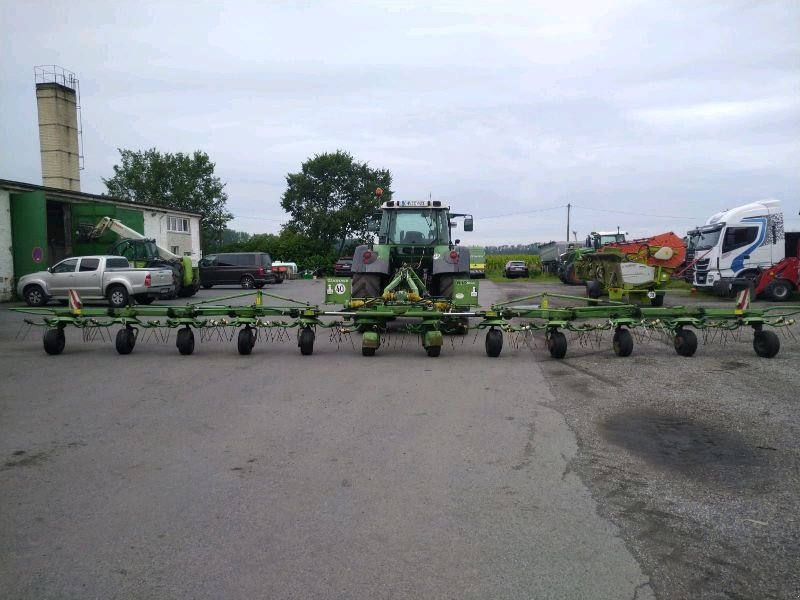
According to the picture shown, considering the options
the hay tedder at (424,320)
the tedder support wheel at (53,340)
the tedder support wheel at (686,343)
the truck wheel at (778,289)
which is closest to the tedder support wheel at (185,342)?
the hay tedder at (424,320)

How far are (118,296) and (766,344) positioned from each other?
61.4 feet

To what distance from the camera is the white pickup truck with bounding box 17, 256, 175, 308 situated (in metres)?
20.8

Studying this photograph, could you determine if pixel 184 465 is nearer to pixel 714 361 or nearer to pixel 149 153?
pixel 714 361

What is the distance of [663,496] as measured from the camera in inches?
181

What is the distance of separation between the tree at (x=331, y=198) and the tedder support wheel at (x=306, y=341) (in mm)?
54172

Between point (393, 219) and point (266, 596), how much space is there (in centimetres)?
1236

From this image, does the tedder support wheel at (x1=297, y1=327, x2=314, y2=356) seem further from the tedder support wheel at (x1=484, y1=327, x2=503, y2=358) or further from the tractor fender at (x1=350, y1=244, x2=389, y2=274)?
the tractor fender at (x1=350, y1=244, x2=389, y2=274)

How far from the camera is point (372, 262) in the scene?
14023mm

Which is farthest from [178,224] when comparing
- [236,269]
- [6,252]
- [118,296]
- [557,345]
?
[557,345]

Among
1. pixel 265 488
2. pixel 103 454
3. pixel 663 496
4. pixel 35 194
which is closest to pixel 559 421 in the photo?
pixel 663 496

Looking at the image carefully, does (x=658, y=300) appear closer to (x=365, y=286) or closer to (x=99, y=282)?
(x=365, y=286)

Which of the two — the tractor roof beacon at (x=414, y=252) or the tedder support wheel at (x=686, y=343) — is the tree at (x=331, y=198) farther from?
the tedder support wheel at (x=686, y=343)

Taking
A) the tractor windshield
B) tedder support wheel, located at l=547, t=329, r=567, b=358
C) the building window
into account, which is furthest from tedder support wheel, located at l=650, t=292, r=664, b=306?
the building window

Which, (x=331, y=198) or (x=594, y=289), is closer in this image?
(x=594, y=289)
